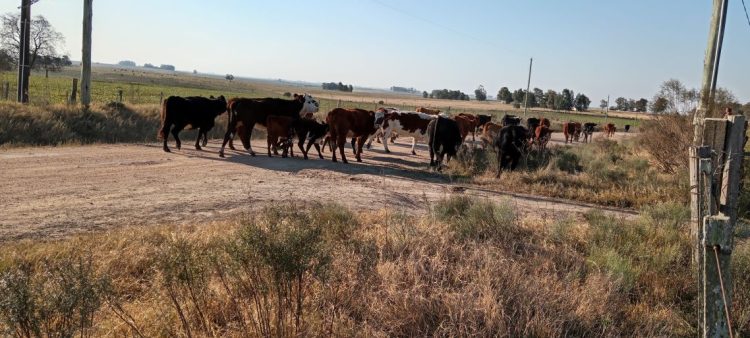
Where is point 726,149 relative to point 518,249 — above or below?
above

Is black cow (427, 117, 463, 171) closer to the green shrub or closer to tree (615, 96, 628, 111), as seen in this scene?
the green shrub

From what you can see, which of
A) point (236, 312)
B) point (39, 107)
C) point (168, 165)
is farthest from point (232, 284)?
point (39, 107)

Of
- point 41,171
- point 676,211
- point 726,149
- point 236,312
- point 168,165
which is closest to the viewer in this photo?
point 236,312

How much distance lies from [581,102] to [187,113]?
112822 mm

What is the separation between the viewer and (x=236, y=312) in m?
4.84

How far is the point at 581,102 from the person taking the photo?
11706 cm

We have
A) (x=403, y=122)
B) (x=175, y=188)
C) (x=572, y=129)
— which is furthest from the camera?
(x=572, y=129)

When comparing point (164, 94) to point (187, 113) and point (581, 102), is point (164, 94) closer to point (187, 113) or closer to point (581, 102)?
point (187, 113)

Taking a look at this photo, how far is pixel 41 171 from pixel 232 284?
7966mm

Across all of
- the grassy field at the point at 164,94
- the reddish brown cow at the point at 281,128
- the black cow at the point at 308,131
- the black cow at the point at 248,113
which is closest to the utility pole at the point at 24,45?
the grassy field at the point at 164,94

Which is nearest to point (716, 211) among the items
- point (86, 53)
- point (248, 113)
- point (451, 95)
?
point (248, 113)

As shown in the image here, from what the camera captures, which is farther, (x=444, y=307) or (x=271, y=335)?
(x=444, y=307)

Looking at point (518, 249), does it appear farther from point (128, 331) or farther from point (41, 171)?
point (41, 171)

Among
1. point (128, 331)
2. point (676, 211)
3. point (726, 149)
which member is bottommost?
point (128, 331)
